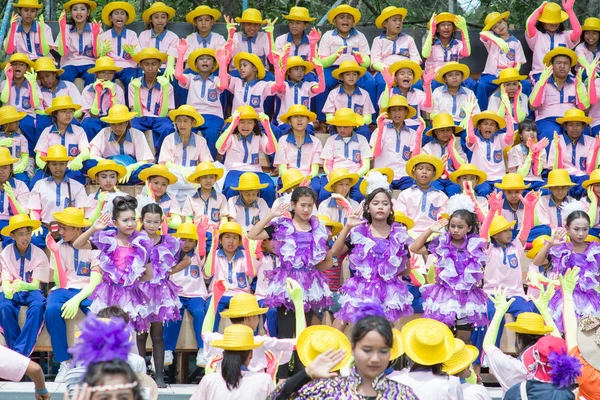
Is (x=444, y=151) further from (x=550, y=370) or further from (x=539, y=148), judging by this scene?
(x=550, y=370)

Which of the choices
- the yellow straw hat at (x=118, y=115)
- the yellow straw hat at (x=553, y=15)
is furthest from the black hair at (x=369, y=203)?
the yellow straw hat at (x=553, y=15)

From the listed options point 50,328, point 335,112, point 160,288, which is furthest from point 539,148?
point 50,328

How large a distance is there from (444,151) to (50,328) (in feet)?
15.9

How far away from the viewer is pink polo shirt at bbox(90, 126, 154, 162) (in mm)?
11078

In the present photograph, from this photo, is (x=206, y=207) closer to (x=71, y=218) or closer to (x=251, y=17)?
→ (x=71, y=218)

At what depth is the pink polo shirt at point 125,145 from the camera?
11.1 metres

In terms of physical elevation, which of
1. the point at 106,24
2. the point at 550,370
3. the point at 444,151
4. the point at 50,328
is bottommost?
the point at 50,328

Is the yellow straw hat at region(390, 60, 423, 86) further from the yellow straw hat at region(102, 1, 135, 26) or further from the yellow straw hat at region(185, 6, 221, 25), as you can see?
the yellow straw hat at region(102, 1, 135, 26)

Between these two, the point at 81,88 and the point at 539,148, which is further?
the point at 81,88

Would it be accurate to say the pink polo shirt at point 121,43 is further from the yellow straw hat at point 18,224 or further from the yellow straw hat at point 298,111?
the yellow straw hat at point 18,224

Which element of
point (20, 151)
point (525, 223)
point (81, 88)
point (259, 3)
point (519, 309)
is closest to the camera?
point (519, 309)

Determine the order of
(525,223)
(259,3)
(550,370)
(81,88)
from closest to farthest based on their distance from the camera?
(550,370)
(525,223)
(81,88)
(259,3)

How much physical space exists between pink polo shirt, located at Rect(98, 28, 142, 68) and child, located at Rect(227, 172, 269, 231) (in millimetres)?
3185

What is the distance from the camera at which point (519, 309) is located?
9000 millimetres
